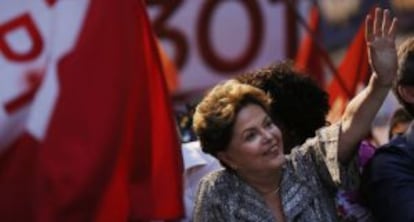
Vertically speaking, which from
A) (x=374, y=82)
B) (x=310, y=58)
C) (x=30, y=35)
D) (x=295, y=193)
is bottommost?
(x=310, y=58)

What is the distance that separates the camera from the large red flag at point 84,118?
260cm

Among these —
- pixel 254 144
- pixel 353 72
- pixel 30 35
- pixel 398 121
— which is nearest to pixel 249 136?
pixel 254 144

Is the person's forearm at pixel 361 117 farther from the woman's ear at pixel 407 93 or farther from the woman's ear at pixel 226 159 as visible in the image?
the woman's ear at pixel 226 159

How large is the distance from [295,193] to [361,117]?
259mm

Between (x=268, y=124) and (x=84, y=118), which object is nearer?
(x=84, y=118)

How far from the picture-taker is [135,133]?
275cm

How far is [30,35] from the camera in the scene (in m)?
2.69

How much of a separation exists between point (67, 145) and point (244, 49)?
3374mm

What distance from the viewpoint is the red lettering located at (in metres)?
2.64

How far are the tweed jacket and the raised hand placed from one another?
169 mm

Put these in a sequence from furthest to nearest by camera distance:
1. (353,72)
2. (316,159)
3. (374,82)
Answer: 1. (353,72)
2. (316,159)
3. (374,82)

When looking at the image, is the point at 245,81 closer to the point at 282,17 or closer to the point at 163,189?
the point at 163,189

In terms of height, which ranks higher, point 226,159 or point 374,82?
point 374,82

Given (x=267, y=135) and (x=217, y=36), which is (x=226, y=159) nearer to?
(x=267, y=135)
